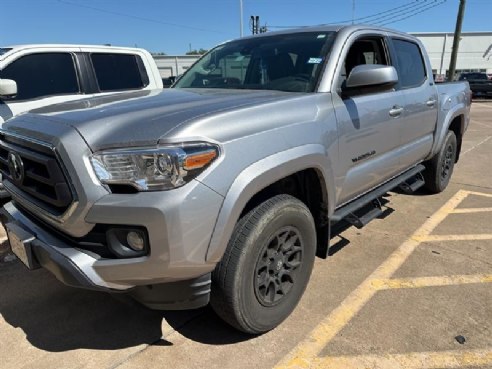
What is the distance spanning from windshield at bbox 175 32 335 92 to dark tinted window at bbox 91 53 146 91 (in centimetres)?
206

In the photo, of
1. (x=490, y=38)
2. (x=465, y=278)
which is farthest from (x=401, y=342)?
(x=490, y=38)

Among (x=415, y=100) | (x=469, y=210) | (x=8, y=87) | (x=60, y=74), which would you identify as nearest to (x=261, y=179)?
(x=415, y=100)

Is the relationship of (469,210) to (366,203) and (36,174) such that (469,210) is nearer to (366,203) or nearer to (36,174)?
(366,203)

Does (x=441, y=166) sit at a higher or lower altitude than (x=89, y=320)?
higher

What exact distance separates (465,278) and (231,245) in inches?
86.0

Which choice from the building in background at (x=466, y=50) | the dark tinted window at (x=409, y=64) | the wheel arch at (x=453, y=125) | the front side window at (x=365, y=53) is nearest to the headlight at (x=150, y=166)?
the front side window at (x=365, y=53)

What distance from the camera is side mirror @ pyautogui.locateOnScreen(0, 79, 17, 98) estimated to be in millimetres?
4547

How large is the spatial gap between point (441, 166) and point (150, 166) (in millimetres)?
4668

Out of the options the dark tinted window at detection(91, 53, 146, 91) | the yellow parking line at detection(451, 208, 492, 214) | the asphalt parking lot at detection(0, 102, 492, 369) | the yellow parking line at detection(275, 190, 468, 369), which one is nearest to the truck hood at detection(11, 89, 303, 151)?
the asphalt parking lot at detection(0, 102, 492, 369)

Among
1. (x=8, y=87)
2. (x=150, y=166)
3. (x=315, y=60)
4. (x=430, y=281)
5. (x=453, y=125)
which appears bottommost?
(x=430, y=281)

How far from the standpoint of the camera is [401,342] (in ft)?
8.69

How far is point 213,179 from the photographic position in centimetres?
206

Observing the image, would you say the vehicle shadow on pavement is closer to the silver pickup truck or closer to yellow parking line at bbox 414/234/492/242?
the silver pickup truck

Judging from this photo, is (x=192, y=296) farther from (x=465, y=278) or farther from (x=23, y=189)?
(x=465, y=278)
